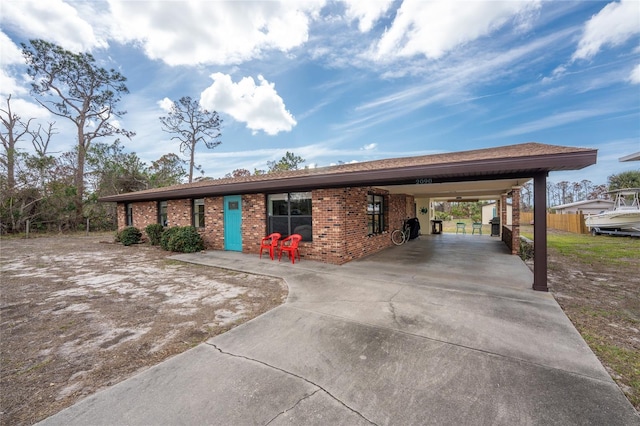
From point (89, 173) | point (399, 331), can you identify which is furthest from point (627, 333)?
point (89, 173)

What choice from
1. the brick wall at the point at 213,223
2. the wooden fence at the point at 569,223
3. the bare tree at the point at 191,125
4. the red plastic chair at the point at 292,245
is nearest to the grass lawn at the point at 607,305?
the red plastic chair at the point at 292,245

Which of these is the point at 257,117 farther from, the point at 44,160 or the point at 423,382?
the point at 423,382

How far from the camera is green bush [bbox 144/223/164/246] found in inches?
461

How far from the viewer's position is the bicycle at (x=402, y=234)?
1158cm

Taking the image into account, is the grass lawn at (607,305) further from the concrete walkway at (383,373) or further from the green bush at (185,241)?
the green bush at (185,241)

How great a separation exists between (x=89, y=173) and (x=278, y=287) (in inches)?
999

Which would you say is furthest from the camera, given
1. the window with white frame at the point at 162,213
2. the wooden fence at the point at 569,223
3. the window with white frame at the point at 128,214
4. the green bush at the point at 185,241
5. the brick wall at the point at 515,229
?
the wooden fence at the point at 569,223

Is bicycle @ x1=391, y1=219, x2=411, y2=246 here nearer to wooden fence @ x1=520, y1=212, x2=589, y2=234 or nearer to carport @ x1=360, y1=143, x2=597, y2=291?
carport @ x1=360, y1=143, x2=597, y2=291

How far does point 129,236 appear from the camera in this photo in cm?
1245

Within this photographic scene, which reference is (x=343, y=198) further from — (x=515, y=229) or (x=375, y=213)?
(x=515, y=229)

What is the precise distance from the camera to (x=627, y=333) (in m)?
3.34

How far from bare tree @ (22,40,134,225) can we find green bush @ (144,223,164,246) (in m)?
12.9

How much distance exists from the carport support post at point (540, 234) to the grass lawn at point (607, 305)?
38cm

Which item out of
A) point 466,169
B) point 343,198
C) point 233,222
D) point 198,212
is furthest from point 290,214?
point 466,169
